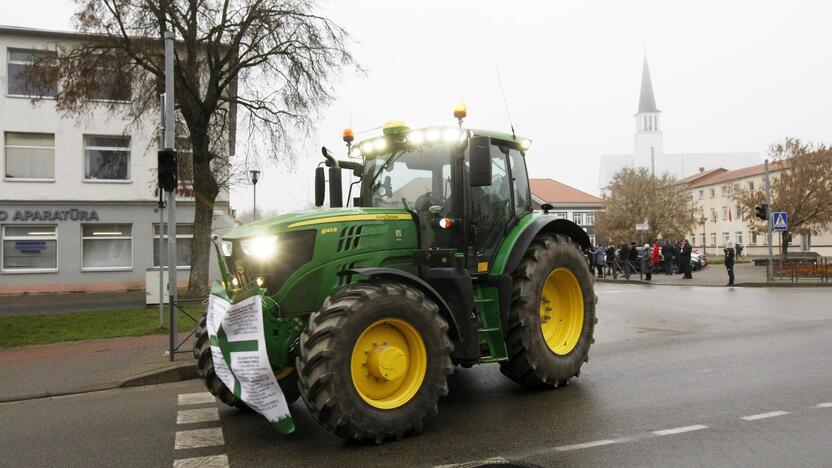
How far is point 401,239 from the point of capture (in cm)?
583

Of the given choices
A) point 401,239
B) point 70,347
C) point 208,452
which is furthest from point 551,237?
point 70,347

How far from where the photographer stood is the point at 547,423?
540cm

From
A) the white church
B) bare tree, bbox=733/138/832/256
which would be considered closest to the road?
bare tree, bbox=733/138/832/256

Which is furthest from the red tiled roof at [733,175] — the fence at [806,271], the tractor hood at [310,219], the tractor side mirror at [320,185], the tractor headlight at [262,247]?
the tractor headlight at [262,247]

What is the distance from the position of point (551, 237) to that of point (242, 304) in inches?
138

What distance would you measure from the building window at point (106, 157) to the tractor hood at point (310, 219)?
23683 millimetres

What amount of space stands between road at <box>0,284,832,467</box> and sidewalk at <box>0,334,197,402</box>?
324mm

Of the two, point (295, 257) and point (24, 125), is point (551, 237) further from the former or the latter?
point (24, 125)

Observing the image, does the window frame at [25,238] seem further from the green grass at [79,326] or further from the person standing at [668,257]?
the person standing at [668,257]

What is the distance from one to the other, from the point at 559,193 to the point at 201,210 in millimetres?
73535

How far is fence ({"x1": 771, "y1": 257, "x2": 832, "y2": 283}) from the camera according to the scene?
79.0 feet

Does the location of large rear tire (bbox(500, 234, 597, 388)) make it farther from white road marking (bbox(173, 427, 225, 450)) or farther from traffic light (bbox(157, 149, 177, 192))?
traffic light (bbox(157, 149, 177, 192))

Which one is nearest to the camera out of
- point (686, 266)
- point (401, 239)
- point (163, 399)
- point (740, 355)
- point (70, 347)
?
point (401, 239)

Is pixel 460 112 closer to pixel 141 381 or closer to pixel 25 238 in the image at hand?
pixel 141 381
